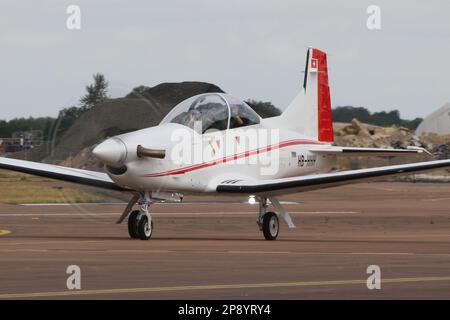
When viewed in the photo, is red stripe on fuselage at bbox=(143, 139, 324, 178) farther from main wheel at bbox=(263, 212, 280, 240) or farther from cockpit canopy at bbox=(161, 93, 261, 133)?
main wheel at bbox=(263, 212, 280, 240)

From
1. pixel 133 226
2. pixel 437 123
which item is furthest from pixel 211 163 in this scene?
pixel 437 123

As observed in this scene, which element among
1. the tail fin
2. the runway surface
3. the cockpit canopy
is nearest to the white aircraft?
the cockpit canopy

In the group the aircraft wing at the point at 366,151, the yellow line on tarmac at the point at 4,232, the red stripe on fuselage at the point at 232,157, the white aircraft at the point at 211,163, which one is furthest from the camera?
the aircraft wing at the point at 366,151

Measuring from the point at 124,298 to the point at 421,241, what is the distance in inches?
445

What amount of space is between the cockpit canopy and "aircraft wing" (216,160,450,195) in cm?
119

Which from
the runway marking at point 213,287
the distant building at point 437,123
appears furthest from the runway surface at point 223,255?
the distant building at point 437,123

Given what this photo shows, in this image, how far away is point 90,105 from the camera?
72.6ft

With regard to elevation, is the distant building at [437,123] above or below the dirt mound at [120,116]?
above

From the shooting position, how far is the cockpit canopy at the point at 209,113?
22.5m

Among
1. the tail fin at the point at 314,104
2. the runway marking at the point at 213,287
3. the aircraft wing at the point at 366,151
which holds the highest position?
the tail fin at the point at 314,104

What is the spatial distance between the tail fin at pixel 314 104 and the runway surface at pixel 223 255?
233cm

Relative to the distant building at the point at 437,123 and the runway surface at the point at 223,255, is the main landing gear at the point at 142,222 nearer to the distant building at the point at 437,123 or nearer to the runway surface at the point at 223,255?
the runway surface at the point at 223,255

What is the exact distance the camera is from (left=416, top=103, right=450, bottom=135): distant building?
100m
